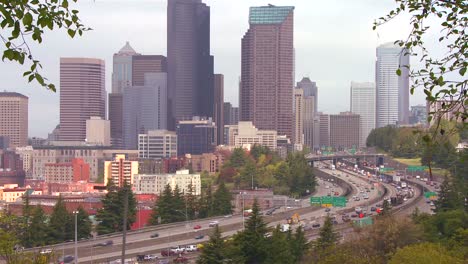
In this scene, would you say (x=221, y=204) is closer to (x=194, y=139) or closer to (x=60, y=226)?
(x=60, y=226)

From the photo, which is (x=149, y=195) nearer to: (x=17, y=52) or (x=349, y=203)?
(x=349, y=203)

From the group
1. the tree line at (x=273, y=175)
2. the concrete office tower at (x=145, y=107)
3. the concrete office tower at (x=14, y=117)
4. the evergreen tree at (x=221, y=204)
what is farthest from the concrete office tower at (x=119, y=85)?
the evergreen tree at (x=221, y=204)

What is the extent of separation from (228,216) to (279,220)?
348 cm

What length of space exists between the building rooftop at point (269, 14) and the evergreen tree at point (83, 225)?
98993mm

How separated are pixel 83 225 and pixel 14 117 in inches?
3992

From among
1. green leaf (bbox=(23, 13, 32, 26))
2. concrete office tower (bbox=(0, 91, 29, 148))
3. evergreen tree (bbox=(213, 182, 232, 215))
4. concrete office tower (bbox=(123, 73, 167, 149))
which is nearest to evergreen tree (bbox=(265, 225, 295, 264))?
green leaf (bbox=(23, 13, 32, 26))

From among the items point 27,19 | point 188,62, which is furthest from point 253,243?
point 188,62

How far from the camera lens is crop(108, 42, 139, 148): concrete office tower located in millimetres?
154250

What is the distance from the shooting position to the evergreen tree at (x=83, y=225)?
130 ft

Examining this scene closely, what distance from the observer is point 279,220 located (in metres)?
45.7

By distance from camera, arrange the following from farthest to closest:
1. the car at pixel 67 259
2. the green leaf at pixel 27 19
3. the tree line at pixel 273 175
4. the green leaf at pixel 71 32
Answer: the tree line at pixel 273 175, the car at pixel 67 259, the green leaf at pixel 71 32, the green leaf at pixel 27 19

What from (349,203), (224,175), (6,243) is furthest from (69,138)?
(6,243)

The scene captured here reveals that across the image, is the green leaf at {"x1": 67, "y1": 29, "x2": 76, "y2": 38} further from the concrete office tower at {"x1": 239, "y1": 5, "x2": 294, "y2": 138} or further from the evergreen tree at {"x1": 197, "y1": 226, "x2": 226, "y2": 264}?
the concrete office tower at {"x1": 239, "y1": 5, "x2": 294, "y2": 138}

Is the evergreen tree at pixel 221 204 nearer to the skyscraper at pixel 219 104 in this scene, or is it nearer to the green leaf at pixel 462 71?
the green leaf at pixel 462 71
